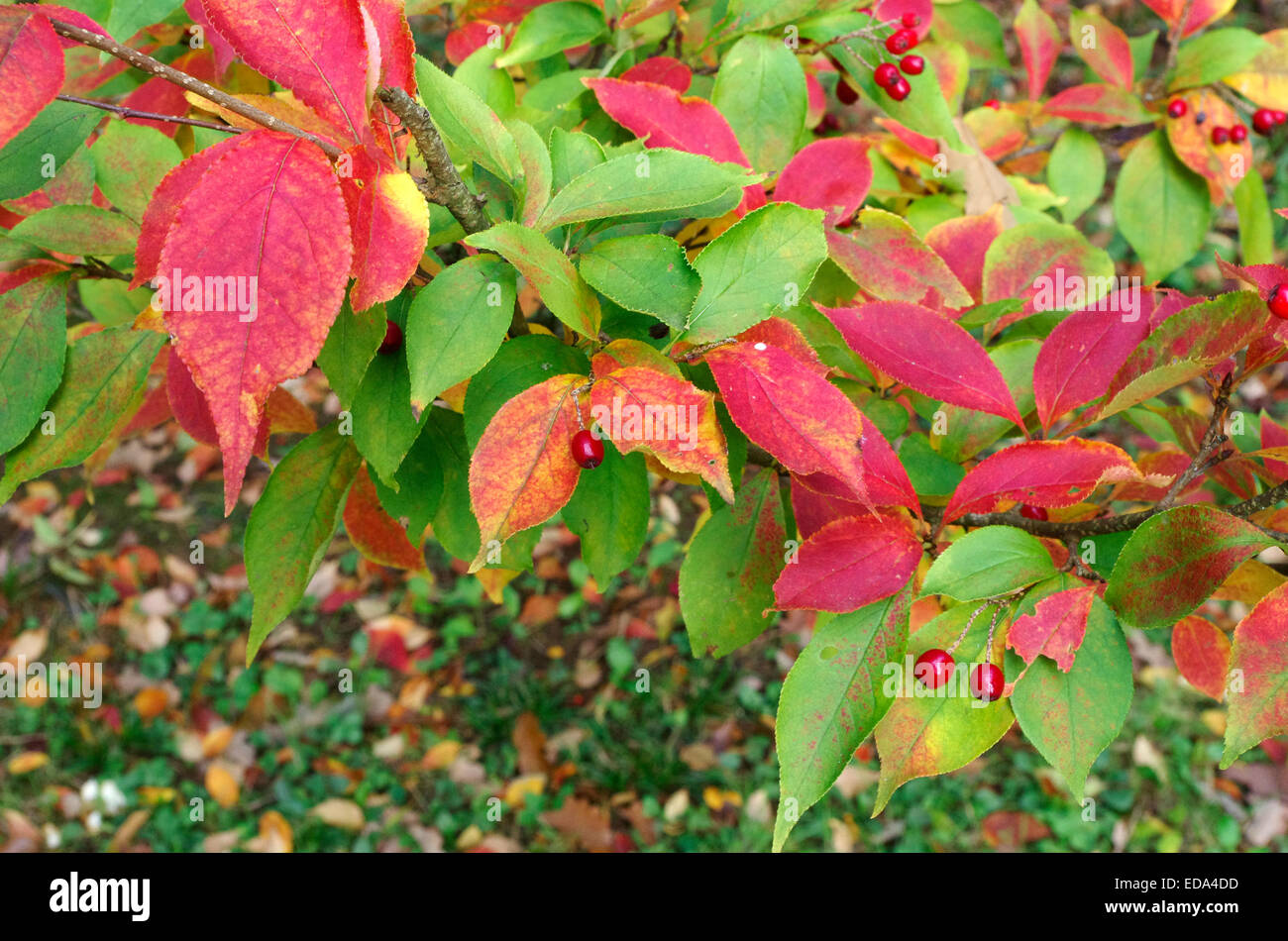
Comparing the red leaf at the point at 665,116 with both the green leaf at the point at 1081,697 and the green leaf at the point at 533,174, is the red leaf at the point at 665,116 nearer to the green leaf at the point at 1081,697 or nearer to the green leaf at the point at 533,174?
the green leaf at the point at 533,174

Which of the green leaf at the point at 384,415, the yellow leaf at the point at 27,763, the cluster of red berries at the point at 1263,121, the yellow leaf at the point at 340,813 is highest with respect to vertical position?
the cluster of red berries at the point at 1263,121

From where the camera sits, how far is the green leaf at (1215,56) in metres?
1.54

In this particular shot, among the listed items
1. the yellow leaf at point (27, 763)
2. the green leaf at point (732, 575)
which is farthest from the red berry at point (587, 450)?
the yellow leaf at point (27, 763)

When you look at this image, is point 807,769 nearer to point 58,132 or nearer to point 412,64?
point 412,64

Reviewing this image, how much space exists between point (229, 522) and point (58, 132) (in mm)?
2512

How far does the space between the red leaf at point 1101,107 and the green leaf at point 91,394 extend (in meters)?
1.41

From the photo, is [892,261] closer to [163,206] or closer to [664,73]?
[664,73]

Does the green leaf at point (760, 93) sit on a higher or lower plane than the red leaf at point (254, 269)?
higher

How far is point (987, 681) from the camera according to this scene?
33.8 inches

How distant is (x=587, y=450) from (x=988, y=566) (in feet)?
1.26

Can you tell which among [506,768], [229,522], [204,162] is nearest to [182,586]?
[229,522]

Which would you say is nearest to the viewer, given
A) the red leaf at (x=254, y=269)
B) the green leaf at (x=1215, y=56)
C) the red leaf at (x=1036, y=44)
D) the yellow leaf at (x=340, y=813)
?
the red leaf at (x=254, y=269)

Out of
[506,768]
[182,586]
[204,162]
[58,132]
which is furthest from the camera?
[182,586]
